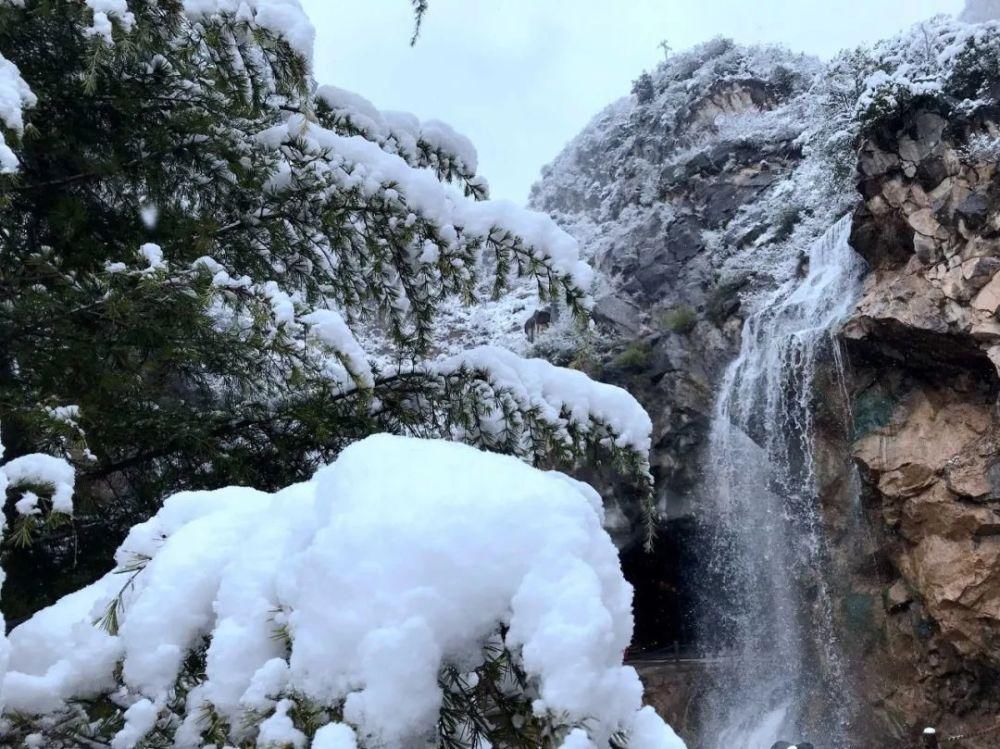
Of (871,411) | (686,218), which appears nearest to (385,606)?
(871,411)

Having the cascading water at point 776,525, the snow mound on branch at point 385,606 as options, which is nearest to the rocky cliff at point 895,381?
the cascading water at point 776,525

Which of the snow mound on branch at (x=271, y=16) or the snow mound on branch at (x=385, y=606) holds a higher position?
the snow mound on branch at (x=271, y=16)

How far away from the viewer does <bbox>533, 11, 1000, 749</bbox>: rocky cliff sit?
9070 millimetres

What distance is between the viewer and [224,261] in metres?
3.13

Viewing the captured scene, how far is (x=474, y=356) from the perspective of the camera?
2.81 meters

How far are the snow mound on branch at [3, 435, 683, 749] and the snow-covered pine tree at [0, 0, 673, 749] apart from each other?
0.01 metres

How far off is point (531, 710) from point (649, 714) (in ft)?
0.58

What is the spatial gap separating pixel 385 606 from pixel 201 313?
5.45 ft

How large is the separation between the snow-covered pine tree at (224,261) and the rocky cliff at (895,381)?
325 inches

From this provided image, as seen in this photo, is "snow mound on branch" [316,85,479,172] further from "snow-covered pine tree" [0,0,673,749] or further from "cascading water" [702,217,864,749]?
"cascading water" [702,217,864,749]

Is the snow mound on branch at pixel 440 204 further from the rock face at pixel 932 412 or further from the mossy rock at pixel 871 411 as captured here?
the mossy rock at pixel 871 411

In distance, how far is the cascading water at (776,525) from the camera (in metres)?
11.1

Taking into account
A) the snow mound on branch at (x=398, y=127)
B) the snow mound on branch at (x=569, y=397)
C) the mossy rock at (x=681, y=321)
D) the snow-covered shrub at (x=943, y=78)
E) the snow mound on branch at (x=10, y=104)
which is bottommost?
the snow mound on branch at (x=569, y=397)

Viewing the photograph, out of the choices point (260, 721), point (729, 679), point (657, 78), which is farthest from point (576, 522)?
point (657, 78)
